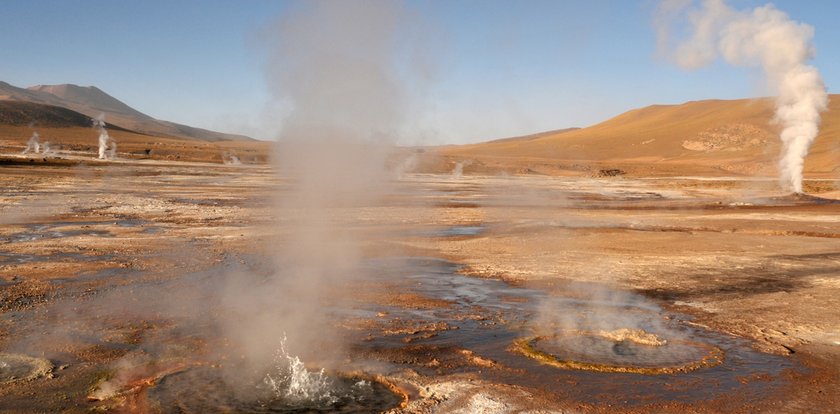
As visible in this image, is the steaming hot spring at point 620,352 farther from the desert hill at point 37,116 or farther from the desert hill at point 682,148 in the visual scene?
the desert hill at point 37,116

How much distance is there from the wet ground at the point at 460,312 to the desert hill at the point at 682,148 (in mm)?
51698

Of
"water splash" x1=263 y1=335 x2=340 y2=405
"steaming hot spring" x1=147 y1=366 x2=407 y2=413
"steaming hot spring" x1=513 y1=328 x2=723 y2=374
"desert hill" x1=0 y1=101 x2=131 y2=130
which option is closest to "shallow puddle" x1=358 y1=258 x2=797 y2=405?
"steaming hot spring" x1=513 y1=328 x2=723 y2=374

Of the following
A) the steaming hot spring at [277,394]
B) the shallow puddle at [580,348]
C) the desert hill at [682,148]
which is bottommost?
the steaming hot spring at [277,394]

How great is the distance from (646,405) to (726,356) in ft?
7.18

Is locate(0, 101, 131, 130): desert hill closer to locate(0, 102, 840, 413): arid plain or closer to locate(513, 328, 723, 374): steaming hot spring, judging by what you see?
locate(0, 102, 840, 413): arid plain

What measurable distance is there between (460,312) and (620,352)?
103 inches

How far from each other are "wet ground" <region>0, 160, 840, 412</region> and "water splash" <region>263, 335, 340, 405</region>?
0.24 m

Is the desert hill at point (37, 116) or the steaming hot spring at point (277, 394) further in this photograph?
the desert hill at point (37, 116)

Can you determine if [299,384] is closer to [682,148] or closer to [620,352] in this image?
[620,352]

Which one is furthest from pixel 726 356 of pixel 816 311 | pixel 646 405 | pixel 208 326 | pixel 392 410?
pixel 208 326

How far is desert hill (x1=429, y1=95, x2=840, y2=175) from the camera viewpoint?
7462 centimetres

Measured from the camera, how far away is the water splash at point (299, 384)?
614cm

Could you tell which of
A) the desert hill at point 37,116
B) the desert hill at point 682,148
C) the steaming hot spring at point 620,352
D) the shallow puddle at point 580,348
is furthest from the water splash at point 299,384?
the desert hill at point 37,116

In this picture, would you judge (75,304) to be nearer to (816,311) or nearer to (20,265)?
(20,265)
